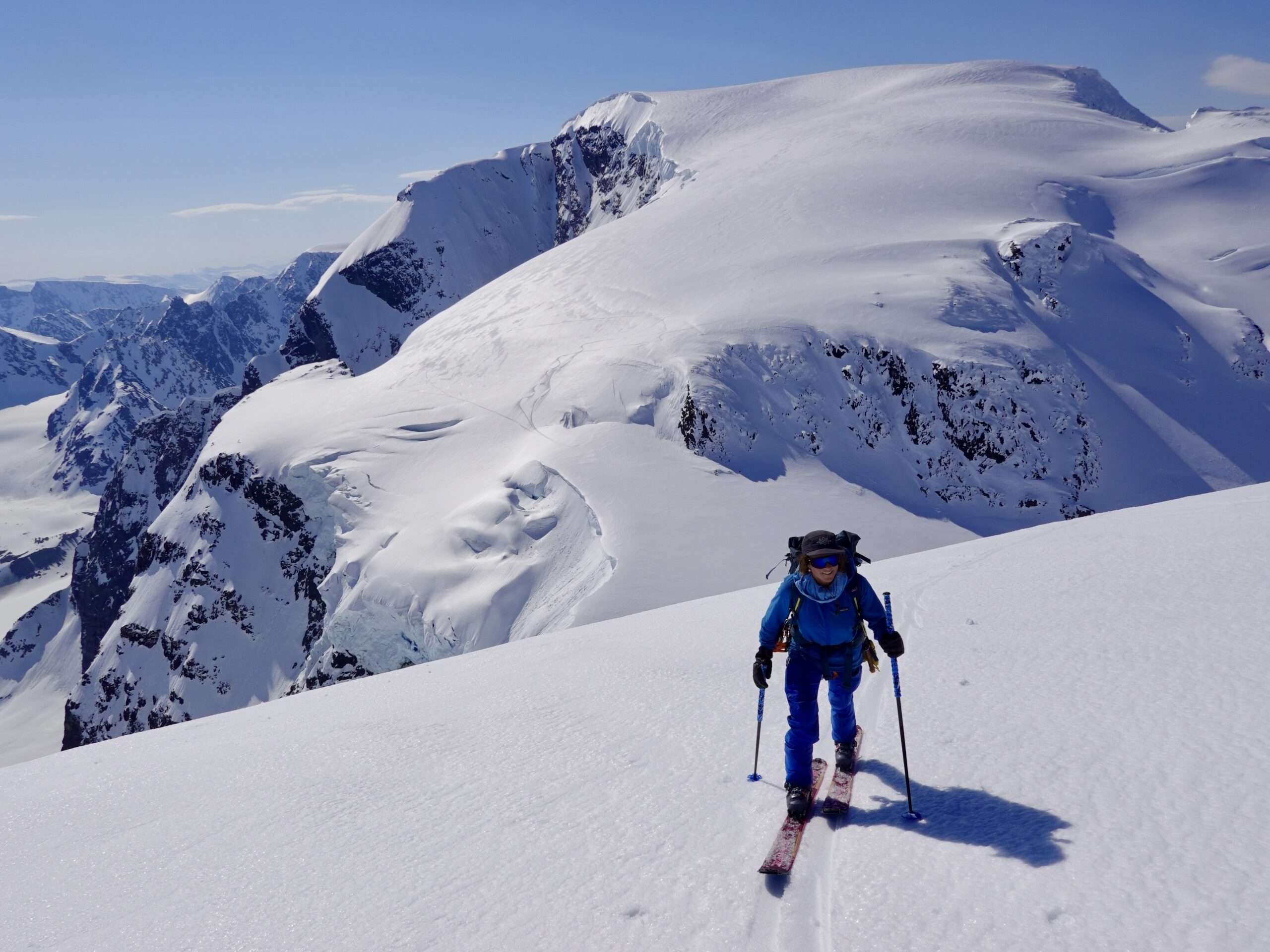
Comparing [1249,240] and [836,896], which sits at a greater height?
[1249,240]

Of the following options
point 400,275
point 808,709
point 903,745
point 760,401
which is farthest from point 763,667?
point 400,275

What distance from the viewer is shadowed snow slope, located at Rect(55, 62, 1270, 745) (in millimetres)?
23000

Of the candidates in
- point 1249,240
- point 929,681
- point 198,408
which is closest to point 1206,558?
point 929,681

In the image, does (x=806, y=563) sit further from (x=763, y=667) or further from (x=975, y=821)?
(x=975, y=821)

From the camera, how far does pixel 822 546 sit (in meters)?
4.59

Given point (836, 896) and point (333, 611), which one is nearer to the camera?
point (836, 896)

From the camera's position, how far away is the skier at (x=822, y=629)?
4598mm

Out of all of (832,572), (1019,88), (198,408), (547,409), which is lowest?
(198,408)

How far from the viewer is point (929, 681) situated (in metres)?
5.82

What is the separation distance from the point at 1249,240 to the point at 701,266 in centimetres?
2849

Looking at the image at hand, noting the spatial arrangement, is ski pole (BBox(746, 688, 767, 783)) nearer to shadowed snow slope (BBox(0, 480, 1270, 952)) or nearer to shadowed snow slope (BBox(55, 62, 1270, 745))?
shadowed snow slope (BBox(0, 480, 1270, 952))

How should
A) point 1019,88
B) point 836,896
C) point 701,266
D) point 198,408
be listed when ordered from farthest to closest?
point 198,408 < point 1019,88 < point 701,266 < point 836,896

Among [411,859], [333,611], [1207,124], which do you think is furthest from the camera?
[1207,124]

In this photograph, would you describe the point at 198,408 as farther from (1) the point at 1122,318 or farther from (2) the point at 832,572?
(2) the point at 832,572
